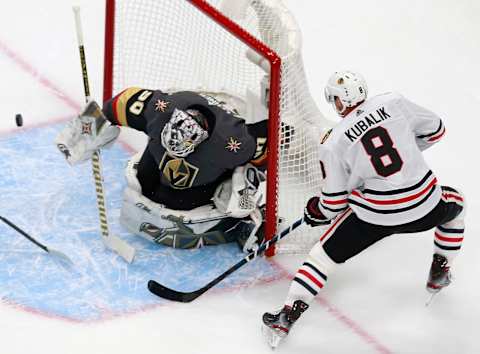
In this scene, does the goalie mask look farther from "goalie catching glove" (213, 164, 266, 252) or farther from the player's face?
the player's face

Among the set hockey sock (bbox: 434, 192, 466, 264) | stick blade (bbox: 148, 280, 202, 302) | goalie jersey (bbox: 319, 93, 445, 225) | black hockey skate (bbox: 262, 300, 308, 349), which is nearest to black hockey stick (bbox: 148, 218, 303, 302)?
stick blade (bbox: 148, 280, 202, 302)

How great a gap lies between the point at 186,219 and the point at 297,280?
23.0 inches

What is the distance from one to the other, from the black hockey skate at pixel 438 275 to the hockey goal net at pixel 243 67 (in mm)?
509

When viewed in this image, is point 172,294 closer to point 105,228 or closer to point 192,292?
point 192,292

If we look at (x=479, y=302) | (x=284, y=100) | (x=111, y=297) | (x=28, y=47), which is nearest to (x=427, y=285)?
(x=479, y=302)

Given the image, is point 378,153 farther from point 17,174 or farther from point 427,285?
point 17,174

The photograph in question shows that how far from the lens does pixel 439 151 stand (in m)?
4.69

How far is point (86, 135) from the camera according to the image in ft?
12.1

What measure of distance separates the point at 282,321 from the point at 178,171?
715 mm

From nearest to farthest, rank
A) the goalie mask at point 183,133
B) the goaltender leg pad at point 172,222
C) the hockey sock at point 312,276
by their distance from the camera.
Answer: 1. the hockey sock at point 312,276
2. the goalie mask at point 183,133
3. the goaltender leg pad at point 172,222

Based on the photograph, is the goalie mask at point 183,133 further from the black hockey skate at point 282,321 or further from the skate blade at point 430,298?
the skate blade at point 430,298

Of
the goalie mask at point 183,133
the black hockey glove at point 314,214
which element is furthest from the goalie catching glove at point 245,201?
the black hockey glove at point 314,214

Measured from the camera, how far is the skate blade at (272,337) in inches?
138

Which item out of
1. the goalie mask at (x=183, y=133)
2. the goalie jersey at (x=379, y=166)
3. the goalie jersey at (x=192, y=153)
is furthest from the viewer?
the goalie jersey at (x=192, y=153)
